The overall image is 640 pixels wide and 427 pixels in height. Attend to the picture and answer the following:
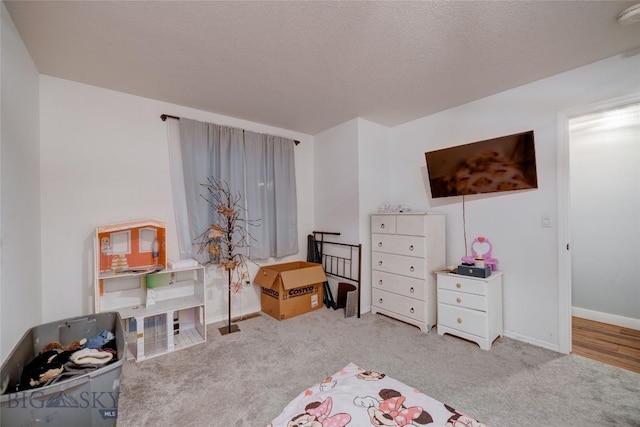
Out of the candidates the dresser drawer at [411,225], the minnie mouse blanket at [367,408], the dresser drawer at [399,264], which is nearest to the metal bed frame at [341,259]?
the dresser drawer at [399,264]

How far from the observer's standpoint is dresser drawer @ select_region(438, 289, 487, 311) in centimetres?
240

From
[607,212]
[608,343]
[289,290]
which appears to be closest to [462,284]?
[608,343]

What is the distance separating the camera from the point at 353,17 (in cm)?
161

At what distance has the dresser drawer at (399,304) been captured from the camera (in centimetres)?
281

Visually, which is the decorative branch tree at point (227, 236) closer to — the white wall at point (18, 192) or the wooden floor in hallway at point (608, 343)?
the white wall at point (18, 192)

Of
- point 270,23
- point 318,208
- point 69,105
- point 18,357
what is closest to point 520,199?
point 318,208

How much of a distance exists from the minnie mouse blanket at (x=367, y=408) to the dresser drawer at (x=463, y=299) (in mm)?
1392

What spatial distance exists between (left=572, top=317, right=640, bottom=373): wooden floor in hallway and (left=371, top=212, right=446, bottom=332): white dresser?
4.21 feet

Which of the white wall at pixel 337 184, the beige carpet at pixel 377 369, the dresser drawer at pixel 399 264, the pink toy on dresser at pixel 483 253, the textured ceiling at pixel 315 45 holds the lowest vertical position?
the beige carpet at pixel 377 369

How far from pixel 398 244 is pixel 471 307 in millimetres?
932

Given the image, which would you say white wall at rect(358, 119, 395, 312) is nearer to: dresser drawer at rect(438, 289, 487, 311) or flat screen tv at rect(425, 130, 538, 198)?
flat screen tv at rect(425, 130, 538, 198)

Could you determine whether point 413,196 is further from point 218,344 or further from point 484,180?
point 218,344

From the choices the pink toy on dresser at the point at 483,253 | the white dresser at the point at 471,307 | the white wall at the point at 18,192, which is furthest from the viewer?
the pink toy on dresser at the point at 483,253

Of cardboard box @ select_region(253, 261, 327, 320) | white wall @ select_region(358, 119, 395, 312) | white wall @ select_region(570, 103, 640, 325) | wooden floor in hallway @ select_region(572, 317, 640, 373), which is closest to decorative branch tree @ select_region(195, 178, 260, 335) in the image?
cardboard box @ select_region(253, 261, 327, 320)
